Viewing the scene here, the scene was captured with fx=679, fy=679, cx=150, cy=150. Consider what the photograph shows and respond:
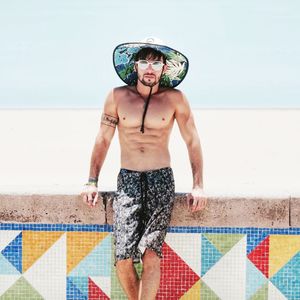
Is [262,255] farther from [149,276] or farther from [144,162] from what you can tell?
[144,162]

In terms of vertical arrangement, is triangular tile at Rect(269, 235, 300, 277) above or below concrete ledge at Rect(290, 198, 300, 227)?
below

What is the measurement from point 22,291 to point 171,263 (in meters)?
1.05

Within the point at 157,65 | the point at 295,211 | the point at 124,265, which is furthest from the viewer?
the point at 295,211

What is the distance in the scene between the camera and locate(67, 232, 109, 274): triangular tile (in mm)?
4652

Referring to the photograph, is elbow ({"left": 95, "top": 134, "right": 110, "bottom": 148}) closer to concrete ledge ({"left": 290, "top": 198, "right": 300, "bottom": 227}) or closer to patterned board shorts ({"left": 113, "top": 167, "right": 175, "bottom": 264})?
patterned board shorts ({"left": 113, "top": 167, "right": 175, "bottom": 264})

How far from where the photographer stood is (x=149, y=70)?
4242 millimetres

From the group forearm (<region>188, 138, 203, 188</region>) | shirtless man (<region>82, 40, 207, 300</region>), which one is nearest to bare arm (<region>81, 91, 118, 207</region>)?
shirtless man (<region>82, 40, 207, 300</region>)

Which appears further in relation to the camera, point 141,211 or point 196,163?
point 196,163

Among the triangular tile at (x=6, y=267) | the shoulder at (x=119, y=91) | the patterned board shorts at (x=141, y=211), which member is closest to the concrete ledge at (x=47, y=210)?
the triangular tile at (x=6, y=267)

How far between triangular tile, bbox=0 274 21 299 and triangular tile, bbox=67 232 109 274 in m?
0.42

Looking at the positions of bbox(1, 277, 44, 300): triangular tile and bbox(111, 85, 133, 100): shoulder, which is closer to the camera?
bbox(111, 85, 133, 100): shoulder

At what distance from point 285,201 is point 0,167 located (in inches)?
255

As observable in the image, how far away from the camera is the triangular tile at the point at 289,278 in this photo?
15.0 ft

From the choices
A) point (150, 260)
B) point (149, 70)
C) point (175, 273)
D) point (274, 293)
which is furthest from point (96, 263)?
point (149, 70)
